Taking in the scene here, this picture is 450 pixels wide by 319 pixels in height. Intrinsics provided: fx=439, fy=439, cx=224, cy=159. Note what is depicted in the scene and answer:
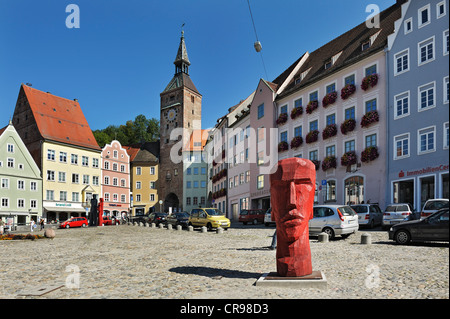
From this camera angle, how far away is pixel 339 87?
37.2 metres

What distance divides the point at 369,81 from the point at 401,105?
353cm

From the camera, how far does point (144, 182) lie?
86.6 metres

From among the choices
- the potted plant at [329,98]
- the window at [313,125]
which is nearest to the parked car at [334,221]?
the potted plant at [329,98]

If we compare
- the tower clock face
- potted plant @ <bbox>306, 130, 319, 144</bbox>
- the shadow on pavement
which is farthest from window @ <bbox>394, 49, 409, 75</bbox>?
the tower clock face

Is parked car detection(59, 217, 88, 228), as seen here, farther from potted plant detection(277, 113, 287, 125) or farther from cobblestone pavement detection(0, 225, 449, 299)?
cobblestone pavement detection(0, 225, 449, 299)

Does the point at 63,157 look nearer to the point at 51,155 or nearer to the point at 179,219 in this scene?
the point at 51,155

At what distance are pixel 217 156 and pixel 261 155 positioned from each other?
21.1 metres

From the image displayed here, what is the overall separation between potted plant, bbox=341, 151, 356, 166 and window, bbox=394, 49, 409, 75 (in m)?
6.88

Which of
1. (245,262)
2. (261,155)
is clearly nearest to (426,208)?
(245,262)

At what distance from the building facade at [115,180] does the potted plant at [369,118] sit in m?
51.1

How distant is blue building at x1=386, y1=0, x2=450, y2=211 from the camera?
87.9ft

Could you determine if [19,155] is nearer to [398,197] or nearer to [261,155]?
[261,155]

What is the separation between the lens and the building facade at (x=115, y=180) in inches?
2958


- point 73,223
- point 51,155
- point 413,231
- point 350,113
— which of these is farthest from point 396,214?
point 51,155
